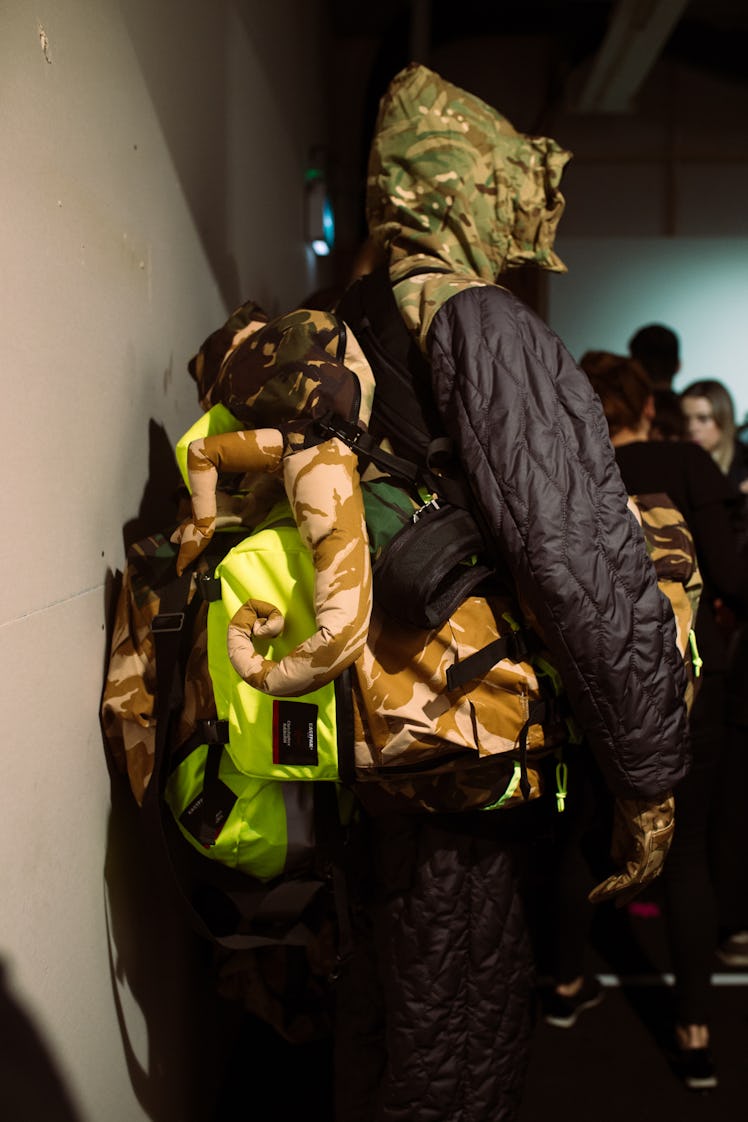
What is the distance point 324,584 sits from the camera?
0.86m

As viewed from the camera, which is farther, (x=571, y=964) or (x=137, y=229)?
(x=571, y=964)

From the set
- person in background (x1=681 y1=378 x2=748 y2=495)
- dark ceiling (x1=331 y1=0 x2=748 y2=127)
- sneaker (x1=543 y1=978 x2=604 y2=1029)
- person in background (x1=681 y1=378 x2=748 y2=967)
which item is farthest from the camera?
dark ceiling (x1=331 y1=0 x2=748 y2=127)

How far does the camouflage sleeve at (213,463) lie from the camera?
3.05ft

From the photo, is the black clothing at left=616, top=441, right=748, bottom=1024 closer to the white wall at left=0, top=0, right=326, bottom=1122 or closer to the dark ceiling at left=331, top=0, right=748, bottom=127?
the white wall at left=0, top=0, right=326, bottom=1122

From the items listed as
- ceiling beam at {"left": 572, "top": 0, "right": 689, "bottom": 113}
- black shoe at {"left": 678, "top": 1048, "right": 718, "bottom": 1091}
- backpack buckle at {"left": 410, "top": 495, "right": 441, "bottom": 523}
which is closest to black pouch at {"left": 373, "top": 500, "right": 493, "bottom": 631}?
backpack buckle at {"left": 410, "top": 495, "right": 441, "bottom": 523}

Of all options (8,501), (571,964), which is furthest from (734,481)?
(8,501)

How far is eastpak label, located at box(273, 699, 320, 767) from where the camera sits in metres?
0.93

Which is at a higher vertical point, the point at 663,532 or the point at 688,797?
the point at 663,532

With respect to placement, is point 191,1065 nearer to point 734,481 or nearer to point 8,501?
point 8,501

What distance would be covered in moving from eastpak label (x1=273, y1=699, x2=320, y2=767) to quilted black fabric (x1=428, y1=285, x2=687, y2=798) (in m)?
0.29

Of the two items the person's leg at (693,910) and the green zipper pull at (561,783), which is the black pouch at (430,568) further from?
the person's leg at (693,910)

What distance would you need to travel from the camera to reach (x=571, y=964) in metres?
1.84

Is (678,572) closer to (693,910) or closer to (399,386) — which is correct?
(399,386)

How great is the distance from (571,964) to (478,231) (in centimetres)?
156
